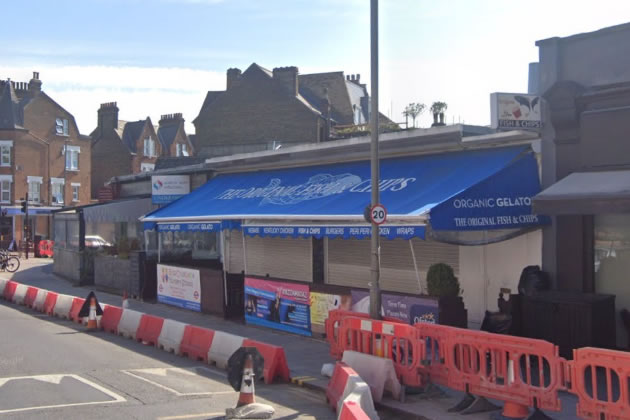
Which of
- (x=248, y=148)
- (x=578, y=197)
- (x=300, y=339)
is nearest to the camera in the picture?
Answer: (x=578, y=197)

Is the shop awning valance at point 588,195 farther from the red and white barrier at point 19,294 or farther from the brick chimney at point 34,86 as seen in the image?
the brick chimney at point 34,86

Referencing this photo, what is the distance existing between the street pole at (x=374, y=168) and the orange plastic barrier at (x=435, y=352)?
5.49ft

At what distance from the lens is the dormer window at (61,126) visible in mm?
58775

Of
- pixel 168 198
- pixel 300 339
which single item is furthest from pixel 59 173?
pixel 300 339

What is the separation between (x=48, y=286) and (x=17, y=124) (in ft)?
112

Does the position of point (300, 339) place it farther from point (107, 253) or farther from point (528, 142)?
point (107, 253)

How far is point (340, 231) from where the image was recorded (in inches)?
527

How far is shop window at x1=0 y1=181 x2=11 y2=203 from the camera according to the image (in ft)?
176

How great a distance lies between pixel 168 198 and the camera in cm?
2320

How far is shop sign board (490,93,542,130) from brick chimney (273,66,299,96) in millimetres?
32737

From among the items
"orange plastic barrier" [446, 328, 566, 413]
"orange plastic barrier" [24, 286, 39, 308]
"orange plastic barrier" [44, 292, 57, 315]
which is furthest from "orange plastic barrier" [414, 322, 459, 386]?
"orange plastic barrier" [24, 286, 39, 308]

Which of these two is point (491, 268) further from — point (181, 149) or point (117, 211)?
point (181, 149)

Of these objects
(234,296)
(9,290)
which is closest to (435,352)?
(234,296)

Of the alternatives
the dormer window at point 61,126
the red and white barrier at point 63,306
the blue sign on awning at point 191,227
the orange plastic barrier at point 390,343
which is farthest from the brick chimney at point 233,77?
the orange plastic barrier at point 390,343
